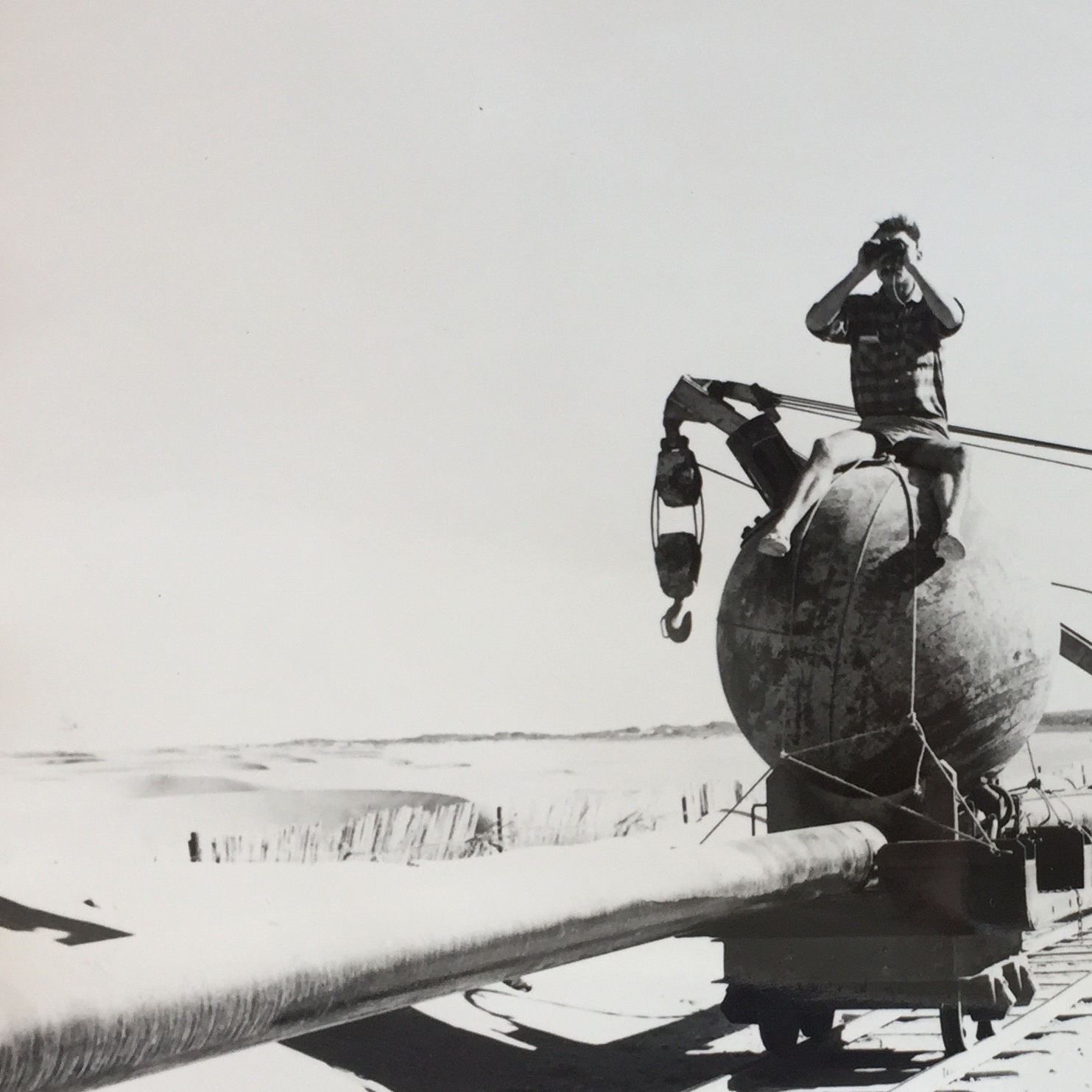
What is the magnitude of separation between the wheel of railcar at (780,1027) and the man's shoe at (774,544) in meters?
2.21

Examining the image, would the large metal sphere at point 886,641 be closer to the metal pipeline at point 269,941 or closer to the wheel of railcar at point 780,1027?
the wheel of railcar at point 780,1027

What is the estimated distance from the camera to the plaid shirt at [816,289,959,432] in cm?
750

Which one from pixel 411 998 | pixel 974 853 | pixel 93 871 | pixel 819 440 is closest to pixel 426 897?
pixel 411 998

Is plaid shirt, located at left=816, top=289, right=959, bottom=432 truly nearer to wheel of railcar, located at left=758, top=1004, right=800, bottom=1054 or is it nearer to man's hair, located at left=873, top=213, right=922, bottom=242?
man's hair, located at left=873, top=213, right=922, bottom=242

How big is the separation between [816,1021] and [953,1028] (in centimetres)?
88

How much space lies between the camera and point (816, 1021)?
24.4ft

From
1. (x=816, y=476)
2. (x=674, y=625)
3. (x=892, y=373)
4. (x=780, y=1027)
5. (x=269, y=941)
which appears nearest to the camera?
(x=269, y=941)

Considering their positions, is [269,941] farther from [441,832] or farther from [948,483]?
[441,832]

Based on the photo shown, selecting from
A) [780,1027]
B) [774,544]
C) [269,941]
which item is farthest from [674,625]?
[269,941]

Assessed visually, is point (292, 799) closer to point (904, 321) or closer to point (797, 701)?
point (797, 701)

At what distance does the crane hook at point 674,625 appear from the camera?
809 centimetres

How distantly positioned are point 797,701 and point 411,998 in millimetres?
3593

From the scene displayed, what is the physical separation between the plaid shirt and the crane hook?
1472 millimetres

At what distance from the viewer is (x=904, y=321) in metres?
7.50
